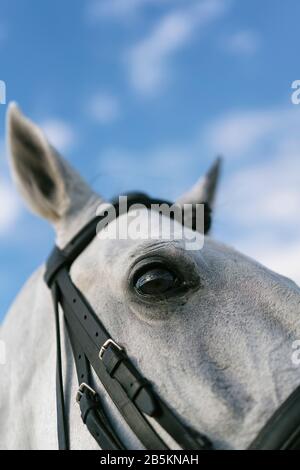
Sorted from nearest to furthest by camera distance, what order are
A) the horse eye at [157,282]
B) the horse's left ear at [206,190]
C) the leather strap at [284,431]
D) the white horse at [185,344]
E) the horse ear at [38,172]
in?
the leather strap at [284,431], the white horse at [185,344], the horse eye at [157,282], the horse ear at [38,172], the horse's left ear at [206,190]

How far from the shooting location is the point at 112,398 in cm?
299

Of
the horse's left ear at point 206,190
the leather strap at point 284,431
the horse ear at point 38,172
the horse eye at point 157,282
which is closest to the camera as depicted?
the leather strap at point 284,431

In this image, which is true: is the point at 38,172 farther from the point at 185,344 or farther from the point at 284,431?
the point at 284,431

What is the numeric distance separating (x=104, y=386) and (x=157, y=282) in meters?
0.63

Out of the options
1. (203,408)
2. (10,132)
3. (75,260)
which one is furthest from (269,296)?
(10,132)

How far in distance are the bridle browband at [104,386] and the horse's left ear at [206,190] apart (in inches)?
62.9

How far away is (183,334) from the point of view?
9.67 feet

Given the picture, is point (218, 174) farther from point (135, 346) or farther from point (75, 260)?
point (135, 346)

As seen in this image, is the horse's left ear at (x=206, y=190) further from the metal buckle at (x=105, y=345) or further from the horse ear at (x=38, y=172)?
the metal buckle at (x=105, y=345)

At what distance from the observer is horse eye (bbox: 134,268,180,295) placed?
304 centimetres

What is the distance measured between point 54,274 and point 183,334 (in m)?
1.28

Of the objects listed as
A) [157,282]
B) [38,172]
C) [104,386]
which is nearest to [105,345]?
[104,386]

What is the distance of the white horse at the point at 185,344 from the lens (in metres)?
2.69

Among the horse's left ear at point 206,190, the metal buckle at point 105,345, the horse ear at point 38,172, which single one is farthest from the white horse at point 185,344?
the horse's left ear at point 206,190
